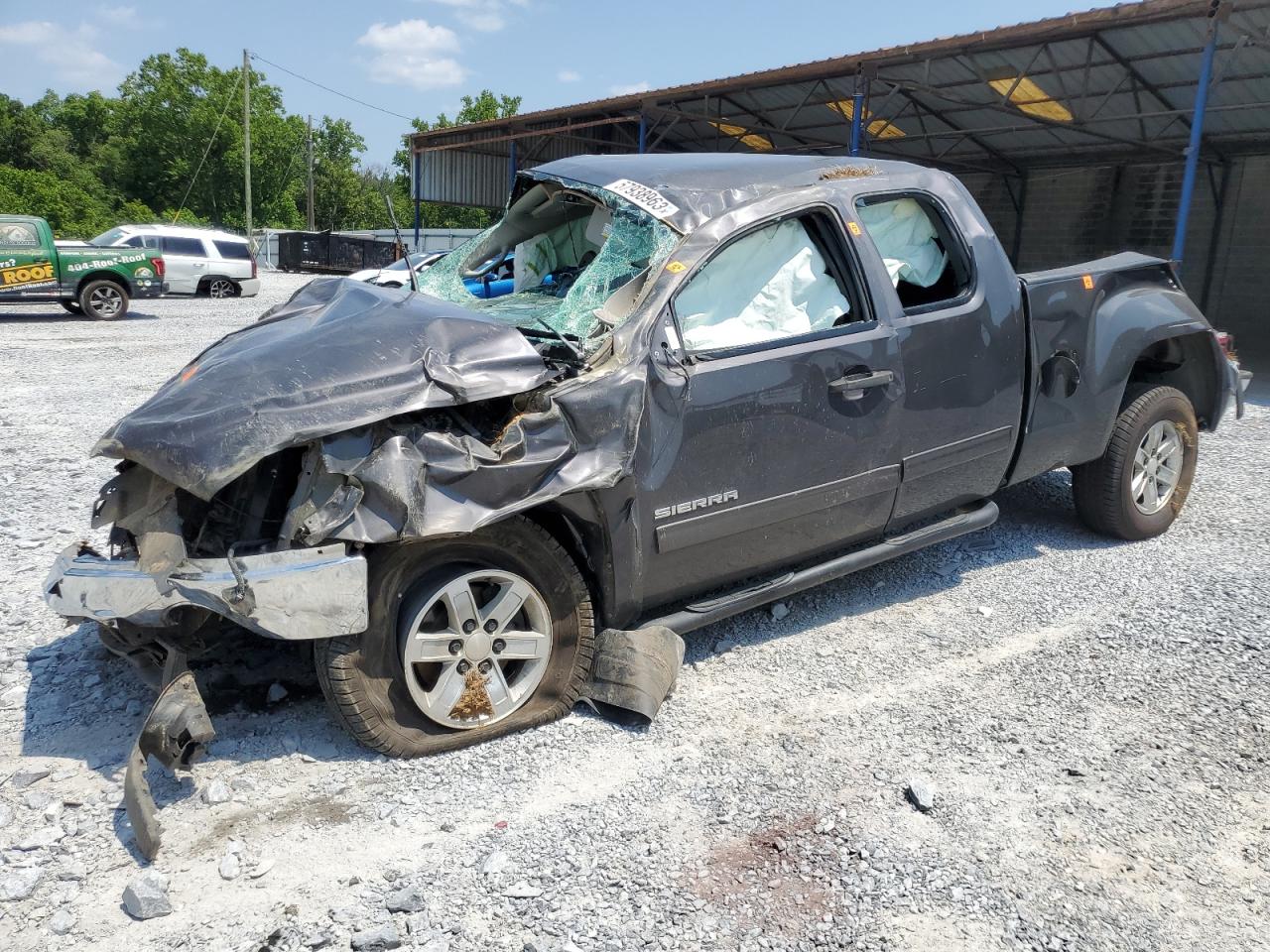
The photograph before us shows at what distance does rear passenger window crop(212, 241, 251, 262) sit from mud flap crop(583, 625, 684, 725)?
20878mm

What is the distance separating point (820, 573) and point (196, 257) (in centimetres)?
2072

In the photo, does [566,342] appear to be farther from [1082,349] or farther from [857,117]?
[857,117]

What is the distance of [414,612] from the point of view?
2.88 meters

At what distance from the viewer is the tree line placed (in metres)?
51.2

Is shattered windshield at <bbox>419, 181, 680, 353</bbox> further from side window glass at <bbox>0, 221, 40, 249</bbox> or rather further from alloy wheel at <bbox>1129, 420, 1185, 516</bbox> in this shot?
side window glass at <bbox>0, 221, 40, 249</bbox>

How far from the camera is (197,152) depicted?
53.2 metres

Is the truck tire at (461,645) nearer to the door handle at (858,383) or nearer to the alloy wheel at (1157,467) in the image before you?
the door handle at (858,383)

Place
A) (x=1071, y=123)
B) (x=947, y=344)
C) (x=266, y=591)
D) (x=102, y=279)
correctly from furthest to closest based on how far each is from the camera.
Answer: (x=102, y=279) < (x=1071, y=123) < (x=947, y=344) < (x=266, y=591)

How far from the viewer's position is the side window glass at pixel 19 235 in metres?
14.9

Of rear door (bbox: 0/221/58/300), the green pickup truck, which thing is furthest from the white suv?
rear door (bbox: 0/221/58/300)

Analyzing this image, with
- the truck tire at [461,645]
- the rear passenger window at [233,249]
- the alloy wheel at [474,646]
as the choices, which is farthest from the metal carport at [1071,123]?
the alloy wheel at [474,646]

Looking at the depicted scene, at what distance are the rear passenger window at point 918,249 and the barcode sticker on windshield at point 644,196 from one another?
936mm

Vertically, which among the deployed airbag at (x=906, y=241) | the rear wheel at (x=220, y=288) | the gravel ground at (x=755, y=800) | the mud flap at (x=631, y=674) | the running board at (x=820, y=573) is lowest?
the gravel ground at (x=755, y=800)

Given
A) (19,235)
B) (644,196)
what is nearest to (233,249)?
(19,235)
